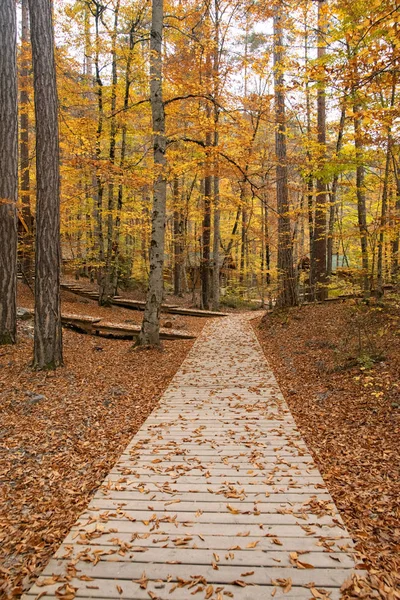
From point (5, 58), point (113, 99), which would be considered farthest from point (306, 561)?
point (113, 99)

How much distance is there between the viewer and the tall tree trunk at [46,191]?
20.4 ft

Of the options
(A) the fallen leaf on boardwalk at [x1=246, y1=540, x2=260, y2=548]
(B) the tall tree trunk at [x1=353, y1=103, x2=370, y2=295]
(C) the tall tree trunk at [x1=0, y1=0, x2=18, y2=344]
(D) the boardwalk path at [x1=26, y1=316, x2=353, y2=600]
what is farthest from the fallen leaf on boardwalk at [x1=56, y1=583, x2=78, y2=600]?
(B) the tall tree trunk at [x1=353, y1=103, x2=370, y2=295]

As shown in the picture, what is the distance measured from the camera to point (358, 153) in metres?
8.94

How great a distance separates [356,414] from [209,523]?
9.10 ft

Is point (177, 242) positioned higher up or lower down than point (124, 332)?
higher up

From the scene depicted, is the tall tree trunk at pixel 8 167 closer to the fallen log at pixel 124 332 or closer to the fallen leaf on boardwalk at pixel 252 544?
the fallen log at pixel 124 332

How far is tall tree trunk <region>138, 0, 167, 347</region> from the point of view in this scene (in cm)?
794

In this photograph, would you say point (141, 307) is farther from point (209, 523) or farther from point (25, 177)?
point (209, 523)

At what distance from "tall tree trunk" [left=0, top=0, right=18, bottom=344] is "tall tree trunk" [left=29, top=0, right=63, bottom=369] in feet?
5.41

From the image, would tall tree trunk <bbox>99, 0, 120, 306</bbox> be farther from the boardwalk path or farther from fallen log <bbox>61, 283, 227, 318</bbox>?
the boardwalk path

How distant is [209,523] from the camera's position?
2.77 meters

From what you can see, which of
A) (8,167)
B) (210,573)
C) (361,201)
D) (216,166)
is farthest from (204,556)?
(361,201)

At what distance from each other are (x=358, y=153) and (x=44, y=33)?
275 inches

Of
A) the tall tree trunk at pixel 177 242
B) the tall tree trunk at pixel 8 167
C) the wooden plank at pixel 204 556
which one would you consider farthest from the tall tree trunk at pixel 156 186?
the tall tree trunk at pixel 177 242
